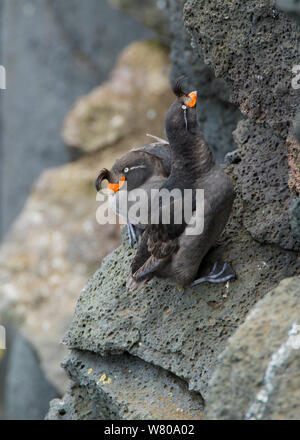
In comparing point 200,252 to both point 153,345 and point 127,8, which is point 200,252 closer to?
point 153,345

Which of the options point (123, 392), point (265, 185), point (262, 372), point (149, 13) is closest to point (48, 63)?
point (149, 13)

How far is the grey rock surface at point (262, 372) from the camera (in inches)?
93.4

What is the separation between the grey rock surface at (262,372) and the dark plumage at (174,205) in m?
0.70

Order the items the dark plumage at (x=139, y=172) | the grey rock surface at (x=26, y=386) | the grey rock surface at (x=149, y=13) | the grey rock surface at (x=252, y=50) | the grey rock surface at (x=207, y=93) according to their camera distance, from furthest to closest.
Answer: the grey rock surface at (x=149, y=13)
the grey rock surface at (x=26, y=386)
the grey rock surface at (x=207, y=93)
the dark plumage at (x=139, y=172)
the grey rock surface at (x=252, y=50)

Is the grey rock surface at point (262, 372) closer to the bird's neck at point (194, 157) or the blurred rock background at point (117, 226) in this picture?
the blurred rock background at point (117, 226)

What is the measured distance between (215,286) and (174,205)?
0.51m

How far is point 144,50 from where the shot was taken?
8.62 m

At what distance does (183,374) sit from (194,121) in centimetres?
131

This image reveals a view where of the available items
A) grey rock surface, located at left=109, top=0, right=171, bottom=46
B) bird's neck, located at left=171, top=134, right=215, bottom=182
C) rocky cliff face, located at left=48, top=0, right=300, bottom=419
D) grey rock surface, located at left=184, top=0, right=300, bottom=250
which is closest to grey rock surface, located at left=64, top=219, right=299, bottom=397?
rocky cliff face, located at left=48, top=0, right=300, bottom=419

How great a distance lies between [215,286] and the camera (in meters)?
3.36

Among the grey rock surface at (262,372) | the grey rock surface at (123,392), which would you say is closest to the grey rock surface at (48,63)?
the grey rock surface at (123,392)

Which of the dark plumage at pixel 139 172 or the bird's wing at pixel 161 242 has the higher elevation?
the dark plumage at pixel 139 172
